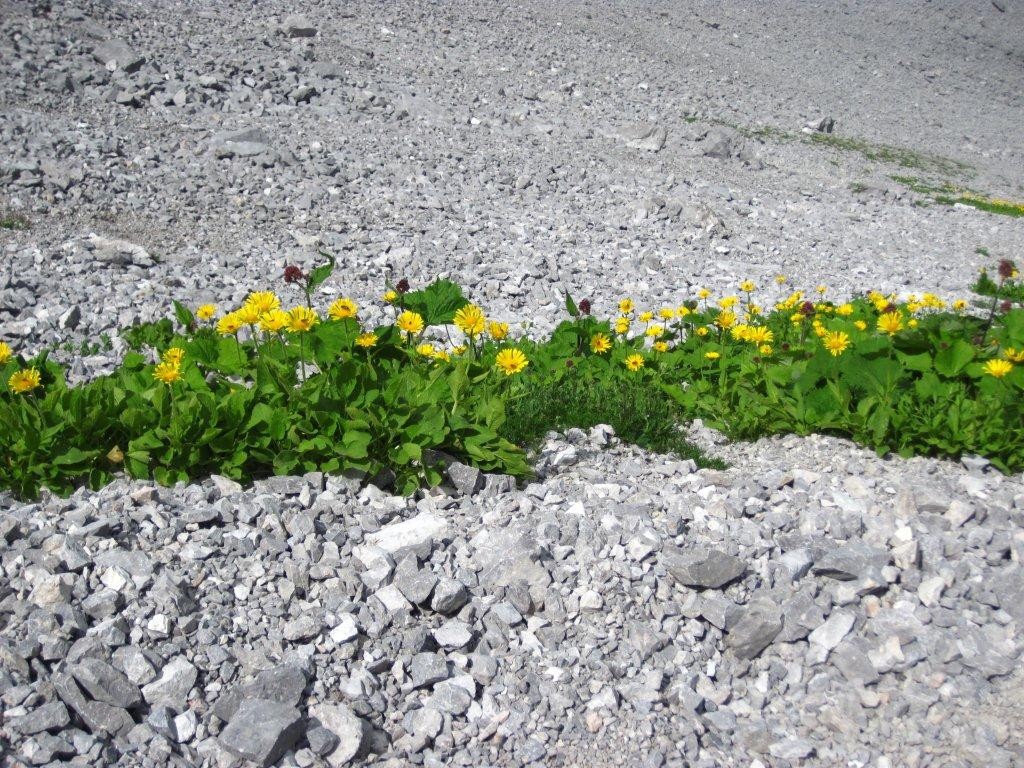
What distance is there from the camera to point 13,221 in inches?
337

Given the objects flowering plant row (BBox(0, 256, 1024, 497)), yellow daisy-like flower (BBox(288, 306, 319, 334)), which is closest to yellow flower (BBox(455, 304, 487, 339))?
flowering plant row (BBox(0, 256, 1024, 497))

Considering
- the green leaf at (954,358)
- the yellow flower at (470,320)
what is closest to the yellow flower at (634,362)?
the yellow flower at (470,320)

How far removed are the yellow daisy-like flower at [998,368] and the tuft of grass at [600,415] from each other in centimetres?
164

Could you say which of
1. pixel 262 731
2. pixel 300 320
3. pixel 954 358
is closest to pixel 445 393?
pixel 300 320

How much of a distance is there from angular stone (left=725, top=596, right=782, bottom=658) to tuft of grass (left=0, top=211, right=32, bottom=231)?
7.79 m

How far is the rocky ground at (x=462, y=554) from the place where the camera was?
307cm

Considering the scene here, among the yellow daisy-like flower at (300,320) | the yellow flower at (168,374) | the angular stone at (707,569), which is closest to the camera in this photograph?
the angular stone at (707,569)

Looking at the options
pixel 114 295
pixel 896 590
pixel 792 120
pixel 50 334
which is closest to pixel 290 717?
pixel 896 590

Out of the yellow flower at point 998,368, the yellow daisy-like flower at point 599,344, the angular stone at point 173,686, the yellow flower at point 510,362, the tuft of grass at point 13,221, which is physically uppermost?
the yellow flower at point 998,368

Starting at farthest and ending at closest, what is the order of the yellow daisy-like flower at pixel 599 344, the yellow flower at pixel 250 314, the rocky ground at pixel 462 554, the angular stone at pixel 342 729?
the yellow daisy-like flower at pixel 599 344
the yellow flower at pixel 250 314
the rocky ground at pixel 462 554
the angular stone at pixel 342 729

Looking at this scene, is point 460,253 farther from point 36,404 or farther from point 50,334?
point 36,404

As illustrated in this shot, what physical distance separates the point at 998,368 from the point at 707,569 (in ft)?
8.18

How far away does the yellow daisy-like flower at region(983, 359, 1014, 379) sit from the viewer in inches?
200

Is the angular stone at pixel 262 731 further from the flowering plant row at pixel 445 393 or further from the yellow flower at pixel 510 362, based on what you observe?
the yellow flower at pixel 510 362
